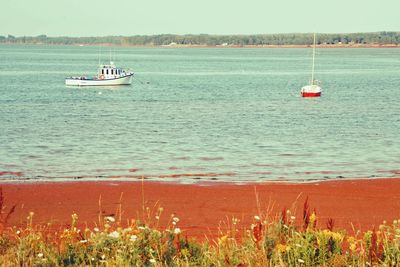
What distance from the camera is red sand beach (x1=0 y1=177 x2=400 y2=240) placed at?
14070mm

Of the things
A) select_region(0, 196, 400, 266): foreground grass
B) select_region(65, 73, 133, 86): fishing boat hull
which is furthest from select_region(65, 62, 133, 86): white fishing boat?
select_region(0, 196, 400, 266): foreground grass

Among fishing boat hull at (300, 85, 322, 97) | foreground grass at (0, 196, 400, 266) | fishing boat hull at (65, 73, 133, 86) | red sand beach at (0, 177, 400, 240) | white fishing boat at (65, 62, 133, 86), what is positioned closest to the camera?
foreground grass at (0, 196, 400, 266)

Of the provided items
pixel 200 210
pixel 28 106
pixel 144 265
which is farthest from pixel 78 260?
pixel 28 106

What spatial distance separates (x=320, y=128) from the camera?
35.4 m

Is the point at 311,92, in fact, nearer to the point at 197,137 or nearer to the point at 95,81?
the point at 95,81

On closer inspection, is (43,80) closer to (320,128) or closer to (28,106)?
(28,106)

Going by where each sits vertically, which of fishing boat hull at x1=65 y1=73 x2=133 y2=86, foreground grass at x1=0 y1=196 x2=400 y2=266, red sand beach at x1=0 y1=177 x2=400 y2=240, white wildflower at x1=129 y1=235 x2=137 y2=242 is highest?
white wildflower at x1=129 y1=235 x2=137 y2=242

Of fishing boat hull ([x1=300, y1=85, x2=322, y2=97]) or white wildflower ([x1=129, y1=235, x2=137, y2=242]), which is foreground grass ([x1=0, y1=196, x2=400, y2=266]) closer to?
white wildflower ([x1=129, y1=235, x2=137, y2=242])

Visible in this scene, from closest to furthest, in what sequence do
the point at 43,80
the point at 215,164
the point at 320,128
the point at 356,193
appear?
the point at 356,193, the point at 215,164, the point at 320,128, the point at 43,80

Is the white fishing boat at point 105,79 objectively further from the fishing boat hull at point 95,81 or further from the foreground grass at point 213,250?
the foreground grass at point 213,250

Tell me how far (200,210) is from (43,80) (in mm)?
69545

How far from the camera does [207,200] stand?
639 inches

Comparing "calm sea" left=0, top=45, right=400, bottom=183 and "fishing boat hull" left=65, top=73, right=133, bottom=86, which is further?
"fishing boat hull" left=65, top=73, right=133, bottom=86

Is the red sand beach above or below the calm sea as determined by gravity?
above
